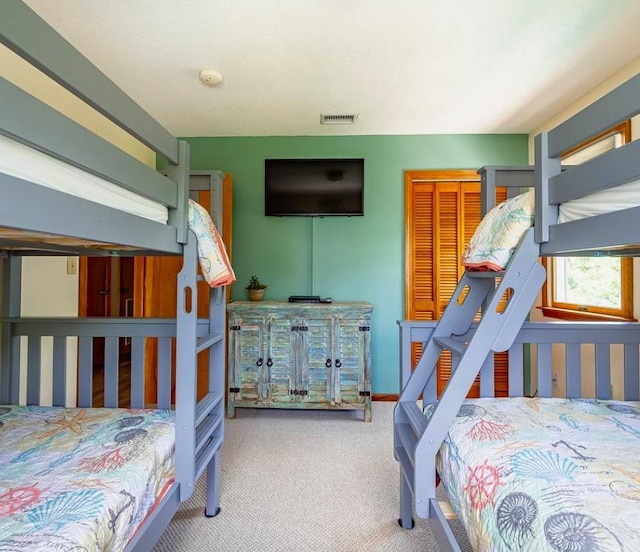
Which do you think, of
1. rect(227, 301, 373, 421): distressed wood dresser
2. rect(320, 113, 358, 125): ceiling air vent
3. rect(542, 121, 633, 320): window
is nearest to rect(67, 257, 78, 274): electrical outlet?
rect(227, 301, 373, 421): distressed wood dresser

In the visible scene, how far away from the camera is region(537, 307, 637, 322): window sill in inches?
87.0

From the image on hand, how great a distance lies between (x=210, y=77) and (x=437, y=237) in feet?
7.41

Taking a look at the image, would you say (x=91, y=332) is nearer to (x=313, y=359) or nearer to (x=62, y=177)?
(x=62, y=177)

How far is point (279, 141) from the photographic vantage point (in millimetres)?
3152

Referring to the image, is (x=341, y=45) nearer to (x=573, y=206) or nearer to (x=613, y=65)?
(x=573, y=206)

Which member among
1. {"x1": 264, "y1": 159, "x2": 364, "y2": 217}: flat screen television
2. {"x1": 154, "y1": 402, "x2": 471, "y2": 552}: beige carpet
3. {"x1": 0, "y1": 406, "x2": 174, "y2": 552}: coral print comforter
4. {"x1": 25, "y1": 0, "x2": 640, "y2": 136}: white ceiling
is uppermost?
{"x1": 25, "y1": 0, "x2": 640, "y2": 136}: white ceiling

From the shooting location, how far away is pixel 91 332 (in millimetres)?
1578

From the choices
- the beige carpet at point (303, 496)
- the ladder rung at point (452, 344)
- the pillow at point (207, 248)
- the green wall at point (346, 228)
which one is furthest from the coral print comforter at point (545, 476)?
the green wall at point (346, 228)

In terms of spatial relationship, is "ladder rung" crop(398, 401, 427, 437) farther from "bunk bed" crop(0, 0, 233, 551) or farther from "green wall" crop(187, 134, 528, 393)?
"green wall" crop(187, 134, 528, 393)

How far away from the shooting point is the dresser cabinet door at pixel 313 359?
8.63 feet

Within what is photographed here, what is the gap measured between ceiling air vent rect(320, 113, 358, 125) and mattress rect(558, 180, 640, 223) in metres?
2.13

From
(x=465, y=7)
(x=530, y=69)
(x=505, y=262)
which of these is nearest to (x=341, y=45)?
(x=465, y=7)

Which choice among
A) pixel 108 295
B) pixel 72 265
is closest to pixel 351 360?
pixel 72 265

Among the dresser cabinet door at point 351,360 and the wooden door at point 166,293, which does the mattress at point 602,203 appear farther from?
the wooden door at point 166,293
